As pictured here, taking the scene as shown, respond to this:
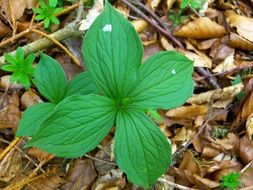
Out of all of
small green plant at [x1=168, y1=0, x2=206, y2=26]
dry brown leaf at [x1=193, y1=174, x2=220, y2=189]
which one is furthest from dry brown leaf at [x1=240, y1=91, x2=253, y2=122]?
small green plant at [x1=168, y1=0, x2=206, y2=26]

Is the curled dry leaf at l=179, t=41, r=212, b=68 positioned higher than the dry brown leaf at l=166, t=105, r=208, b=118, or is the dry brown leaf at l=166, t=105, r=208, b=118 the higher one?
the curled dry leaf at l=179, t=41, r=212, b=68

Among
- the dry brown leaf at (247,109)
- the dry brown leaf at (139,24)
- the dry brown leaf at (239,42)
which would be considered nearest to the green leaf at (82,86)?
the dry brown leaf at (139,24)

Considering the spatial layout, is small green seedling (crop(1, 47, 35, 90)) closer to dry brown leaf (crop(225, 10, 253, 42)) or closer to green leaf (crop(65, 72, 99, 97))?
green leaf (crop(65, 72, 99, 97))

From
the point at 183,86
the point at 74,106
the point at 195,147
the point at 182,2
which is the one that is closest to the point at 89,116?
the point at 74,106

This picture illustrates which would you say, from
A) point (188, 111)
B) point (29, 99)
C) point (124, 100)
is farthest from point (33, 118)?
point (188, 111)

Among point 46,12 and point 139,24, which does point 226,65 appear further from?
point 46,12

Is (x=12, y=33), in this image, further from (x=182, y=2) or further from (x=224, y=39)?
(x=224, y=39)

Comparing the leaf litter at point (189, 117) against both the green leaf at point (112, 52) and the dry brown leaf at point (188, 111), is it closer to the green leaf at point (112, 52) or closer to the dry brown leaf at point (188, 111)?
the dry brown leaf at point (188, 111)
